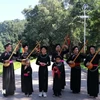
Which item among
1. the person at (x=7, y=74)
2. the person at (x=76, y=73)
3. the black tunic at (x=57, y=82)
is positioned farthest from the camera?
the person at (x=76, y=73)

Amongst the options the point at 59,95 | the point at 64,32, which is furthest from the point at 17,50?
the point at 64,32

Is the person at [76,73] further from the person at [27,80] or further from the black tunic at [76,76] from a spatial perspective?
the person at [27,80]

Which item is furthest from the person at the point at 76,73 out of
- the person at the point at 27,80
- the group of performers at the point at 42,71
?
the person at the point at 27,80

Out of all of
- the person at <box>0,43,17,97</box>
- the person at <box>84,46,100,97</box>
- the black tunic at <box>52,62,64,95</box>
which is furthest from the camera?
the black tunic at <box>52,62,64,95</box>

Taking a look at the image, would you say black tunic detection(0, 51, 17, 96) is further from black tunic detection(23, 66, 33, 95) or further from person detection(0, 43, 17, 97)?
black tunic detection(23, 66, 33, 95)

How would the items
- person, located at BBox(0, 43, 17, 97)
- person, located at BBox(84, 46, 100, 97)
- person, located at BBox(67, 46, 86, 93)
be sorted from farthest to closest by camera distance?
person, located at BBox(67, 46, 86, 93)
person, located at BBox(0, 43, 17, 97)
person, located at BBox(84, 46, 100, 97)

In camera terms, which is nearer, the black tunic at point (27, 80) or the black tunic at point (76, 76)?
the black tunic at point (27, 80)

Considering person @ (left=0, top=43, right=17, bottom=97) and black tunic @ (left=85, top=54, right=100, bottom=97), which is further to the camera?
person @ (left=0, top=43, right=17, bottom=97)

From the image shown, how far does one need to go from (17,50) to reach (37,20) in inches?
1841

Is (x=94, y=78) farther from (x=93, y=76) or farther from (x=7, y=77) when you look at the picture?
(x=7, y=77)

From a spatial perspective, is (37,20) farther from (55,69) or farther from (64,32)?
(55,69)

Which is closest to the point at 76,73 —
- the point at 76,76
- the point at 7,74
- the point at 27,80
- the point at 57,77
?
the point at 76,76

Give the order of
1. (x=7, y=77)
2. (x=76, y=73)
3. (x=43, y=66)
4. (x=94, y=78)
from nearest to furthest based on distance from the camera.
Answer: (x=94, y=78) → (x=7, y=77) → (x=43, y=66) → (x=76, y=73)

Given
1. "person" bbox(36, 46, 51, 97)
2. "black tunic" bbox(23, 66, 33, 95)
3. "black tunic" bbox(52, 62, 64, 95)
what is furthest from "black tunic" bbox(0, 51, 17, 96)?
"black tunic" bbox(52, 62, 64, 95)
